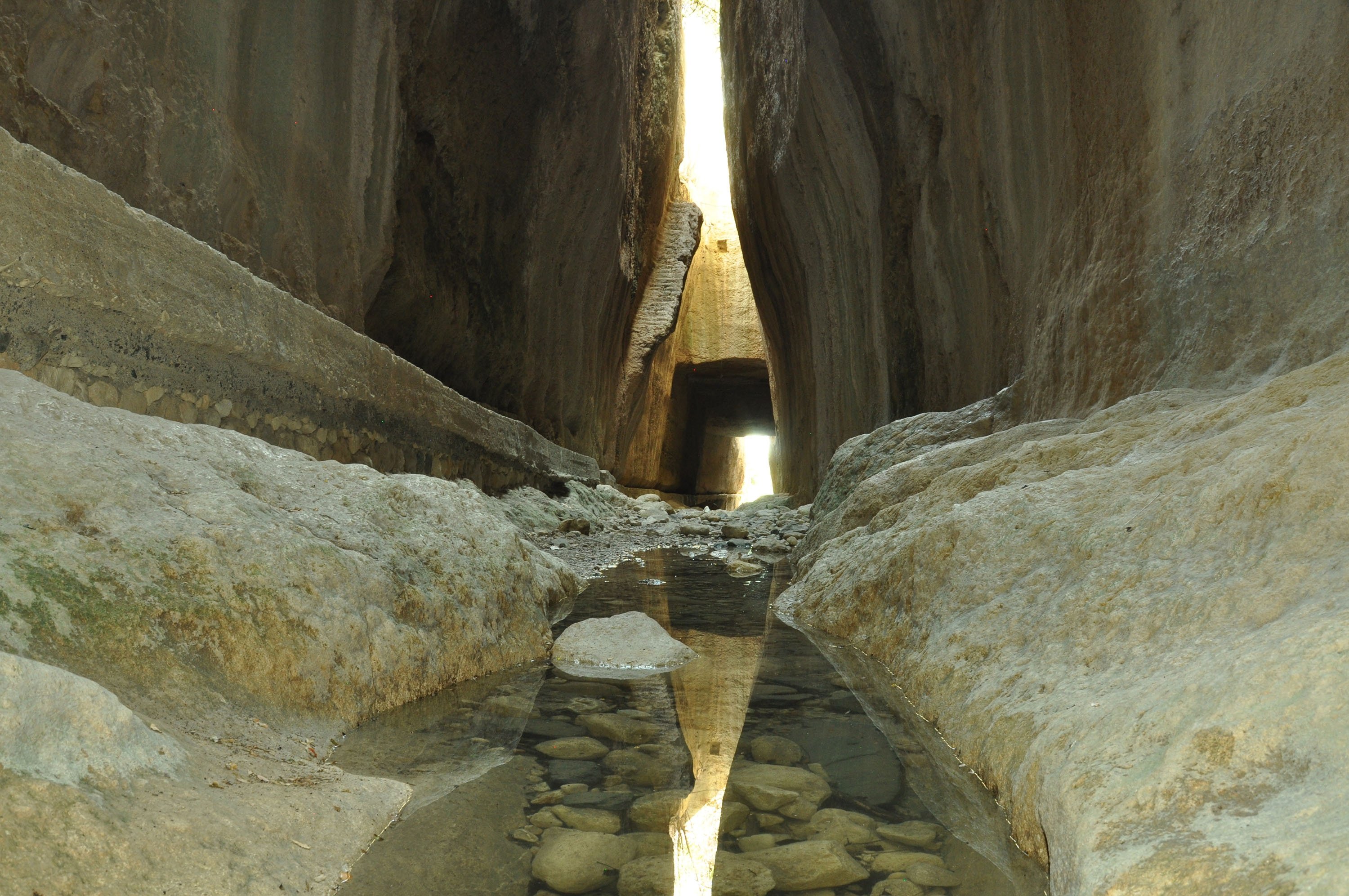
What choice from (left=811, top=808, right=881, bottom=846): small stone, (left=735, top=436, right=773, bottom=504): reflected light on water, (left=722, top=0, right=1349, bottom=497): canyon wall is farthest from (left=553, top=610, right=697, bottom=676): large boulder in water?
(left=735, top=436, right=773, bottom=504): reflected light on water

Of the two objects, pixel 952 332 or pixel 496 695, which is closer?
pixel 496 695

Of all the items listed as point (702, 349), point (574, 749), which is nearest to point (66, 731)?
point (574, 749)

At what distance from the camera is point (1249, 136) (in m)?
2.97

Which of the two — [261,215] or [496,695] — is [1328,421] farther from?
[261,215]

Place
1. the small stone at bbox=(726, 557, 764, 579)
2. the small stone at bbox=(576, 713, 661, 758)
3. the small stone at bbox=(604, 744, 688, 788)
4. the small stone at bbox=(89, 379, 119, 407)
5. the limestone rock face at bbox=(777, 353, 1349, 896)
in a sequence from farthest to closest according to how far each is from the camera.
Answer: the small stone at bbox=(726, 557, 764, 579), the small stone at bbox=(89, 379, 119, 407), the small stone at bbox=(576, 713, 661, 758), the small stone at bbox=(604, 744, 688, 788), the limestone rock face at bbox=(777, 353, 1349, 896)

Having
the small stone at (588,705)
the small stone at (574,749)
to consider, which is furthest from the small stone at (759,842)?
the small stone at (588,705)

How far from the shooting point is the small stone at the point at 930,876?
1.19 meters

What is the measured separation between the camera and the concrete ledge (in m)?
2.15

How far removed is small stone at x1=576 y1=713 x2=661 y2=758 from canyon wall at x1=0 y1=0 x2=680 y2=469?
297 cm

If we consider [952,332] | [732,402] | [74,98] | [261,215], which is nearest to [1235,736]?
[74,98]

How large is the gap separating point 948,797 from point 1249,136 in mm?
2745

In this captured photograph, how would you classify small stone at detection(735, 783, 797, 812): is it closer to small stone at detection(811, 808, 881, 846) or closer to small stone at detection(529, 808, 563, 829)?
small stone at detection(811, 808, 881, 846)

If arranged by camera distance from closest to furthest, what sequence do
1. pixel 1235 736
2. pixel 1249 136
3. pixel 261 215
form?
1. pixel 1235 736
2. pixel 1249 136
3. pixel 261 215

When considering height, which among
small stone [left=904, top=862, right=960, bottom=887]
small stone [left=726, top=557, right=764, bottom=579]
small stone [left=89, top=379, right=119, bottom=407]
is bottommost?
small stone [left=904, top=862, right=960, bottom=887]
